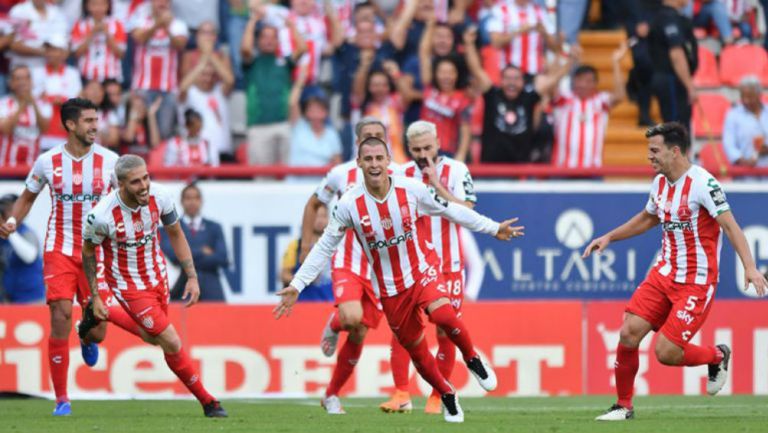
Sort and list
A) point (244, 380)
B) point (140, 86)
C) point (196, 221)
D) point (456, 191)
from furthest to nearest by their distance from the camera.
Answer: point (140, 86)
point (196, 221)
point (244, 380)
point (456, 191)

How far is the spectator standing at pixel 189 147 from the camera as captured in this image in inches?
717

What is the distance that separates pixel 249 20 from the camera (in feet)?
64.0

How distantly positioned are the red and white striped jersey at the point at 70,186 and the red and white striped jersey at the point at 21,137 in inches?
190

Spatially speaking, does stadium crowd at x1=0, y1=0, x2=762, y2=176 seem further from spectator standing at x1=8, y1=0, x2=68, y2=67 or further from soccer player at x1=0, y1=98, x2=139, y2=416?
soccer player at x1=0, y1=98, x2=139, y2=416

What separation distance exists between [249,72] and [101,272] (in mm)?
6436

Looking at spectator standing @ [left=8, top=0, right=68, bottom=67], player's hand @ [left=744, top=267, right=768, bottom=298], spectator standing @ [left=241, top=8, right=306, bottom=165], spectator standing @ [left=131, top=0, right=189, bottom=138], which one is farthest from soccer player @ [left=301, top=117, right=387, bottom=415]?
spectator standing @ [left=8, top=0, right=68, bottom=67]

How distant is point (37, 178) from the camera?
13.2m

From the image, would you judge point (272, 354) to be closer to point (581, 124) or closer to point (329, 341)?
point (329, 341)

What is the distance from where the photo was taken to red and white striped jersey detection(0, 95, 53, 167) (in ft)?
58.6

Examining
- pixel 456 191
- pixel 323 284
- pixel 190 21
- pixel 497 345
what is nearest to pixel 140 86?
pixel 190 21

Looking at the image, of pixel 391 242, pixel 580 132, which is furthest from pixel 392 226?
pixel 580 132

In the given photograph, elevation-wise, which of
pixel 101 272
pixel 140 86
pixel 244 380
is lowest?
pixel 244 380

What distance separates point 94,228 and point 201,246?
516 centimetres

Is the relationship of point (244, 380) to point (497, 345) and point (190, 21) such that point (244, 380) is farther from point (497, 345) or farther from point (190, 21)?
point (190, 21)
